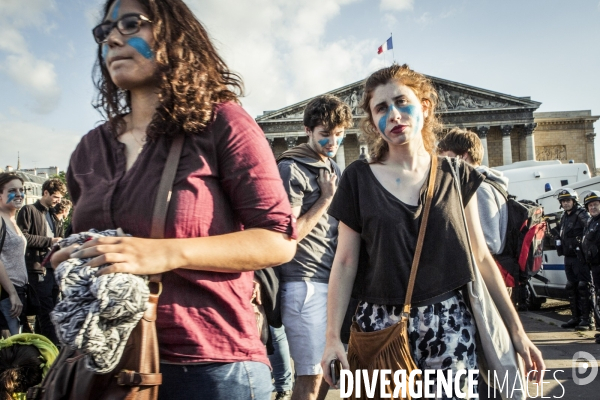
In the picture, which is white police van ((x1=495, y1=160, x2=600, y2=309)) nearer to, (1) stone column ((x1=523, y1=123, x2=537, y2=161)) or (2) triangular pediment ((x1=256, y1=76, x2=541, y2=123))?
(1) stone column ((x1=523, y1=123, x2=537, y2=161))

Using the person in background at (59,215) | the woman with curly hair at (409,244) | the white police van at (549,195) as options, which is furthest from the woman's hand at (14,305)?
the white police van at (549,195)

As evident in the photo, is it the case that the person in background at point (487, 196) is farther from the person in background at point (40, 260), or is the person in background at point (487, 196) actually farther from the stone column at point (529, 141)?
the stone column at point (529, 141)

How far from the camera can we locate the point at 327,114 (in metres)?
3.32

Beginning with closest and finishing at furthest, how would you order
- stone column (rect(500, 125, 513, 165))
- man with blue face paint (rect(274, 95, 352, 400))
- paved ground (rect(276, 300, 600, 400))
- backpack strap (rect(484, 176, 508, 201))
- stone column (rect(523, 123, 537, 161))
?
man with blue face paint (rect(274, 95, 352, 400)), backpack strap (rect(484, 176, 508, 201)), paved ground (rect(276, 300, 600, 400)), stone column (rect(523, 123, 537, 161)), stone column (rect(500, 125, 513, 165))

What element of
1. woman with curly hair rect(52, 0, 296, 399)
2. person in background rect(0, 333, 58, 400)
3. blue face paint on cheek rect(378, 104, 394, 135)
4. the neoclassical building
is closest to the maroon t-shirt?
woman with curly hair rect(52, 0, 296, 399)

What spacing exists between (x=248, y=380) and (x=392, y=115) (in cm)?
125

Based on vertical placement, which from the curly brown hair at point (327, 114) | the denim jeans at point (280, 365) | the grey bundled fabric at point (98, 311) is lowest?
the denim jeans at point (280, 365)

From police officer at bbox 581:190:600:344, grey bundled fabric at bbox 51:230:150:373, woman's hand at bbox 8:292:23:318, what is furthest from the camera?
police officer at bbox 581:190:600:344

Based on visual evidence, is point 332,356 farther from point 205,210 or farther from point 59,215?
point 59,215

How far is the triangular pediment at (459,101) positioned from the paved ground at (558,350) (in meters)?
36.3

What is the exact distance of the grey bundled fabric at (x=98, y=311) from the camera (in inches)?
38.4

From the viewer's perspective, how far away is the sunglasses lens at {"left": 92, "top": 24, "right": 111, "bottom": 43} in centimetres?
135

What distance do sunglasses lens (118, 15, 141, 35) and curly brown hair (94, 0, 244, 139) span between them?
3 cm

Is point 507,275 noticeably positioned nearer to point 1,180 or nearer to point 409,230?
point 409,230
